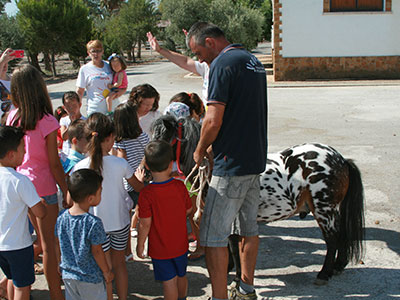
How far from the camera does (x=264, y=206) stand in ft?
12.3

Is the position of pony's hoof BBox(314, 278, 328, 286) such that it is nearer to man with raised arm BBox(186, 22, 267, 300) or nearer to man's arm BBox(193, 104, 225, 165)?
man with raised arm BBox(186, 22, 267, 300)

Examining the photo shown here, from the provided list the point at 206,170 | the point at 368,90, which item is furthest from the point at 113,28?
the point at 206,170

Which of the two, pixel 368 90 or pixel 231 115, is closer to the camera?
pixel 231 115

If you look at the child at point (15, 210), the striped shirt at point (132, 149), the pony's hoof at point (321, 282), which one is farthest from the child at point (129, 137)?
the pony's hoof at point (321, 282)

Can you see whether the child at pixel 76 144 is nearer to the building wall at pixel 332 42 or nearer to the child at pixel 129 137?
the child at pixel 129 137

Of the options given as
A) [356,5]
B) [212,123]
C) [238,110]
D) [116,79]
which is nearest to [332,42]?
[356,5]

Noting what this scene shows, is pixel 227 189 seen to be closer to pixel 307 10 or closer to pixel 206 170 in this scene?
pixel 206 170

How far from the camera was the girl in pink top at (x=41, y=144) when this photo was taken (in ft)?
10.3

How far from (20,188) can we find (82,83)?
123 inches

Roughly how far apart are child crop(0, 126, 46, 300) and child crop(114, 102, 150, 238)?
1.06 meters

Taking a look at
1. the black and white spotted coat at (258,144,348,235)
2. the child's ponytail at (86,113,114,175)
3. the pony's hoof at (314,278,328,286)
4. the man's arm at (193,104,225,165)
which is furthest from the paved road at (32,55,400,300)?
the man's arm at (193,104,225,165)

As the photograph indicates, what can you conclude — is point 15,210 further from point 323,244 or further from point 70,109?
point 323,244

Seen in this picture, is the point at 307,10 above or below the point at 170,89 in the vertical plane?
above

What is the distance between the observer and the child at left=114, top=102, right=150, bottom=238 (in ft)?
12.8
